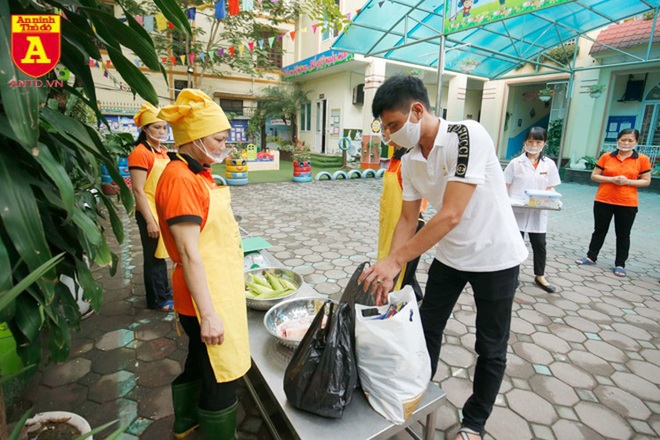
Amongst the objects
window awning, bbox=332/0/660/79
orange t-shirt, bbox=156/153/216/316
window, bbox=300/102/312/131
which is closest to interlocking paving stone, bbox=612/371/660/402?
orange t-shirt, bbox=156/153/216/316

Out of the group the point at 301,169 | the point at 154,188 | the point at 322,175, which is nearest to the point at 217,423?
Answer: the point at 154,188

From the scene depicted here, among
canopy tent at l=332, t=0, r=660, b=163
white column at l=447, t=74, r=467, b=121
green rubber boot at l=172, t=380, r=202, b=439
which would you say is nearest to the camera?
green rubber boot at l=172, t=380, r=202, b=439

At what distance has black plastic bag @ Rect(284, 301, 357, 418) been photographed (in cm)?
143

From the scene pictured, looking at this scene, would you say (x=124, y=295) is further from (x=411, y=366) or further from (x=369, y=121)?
(x=369, y=121)

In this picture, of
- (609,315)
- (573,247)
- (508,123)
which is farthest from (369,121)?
(609,315)

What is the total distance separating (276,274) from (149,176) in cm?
132

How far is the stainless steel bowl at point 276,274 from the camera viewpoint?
2252 millimetres

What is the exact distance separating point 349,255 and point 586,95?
472 inches

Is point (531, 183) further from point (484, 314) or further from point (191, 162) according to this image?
point (191, 162)

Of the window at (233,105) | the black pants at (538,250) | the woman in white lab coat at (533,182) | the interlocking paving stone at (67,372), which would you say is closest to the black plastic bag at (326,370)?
the interlocking paving stone at (67,372)

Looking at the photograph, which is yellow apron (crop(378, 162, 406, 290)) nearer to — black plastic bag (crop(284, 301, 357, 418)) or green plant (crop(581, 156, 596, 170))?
black plastic bag (crop(284, 301, 357, 418))

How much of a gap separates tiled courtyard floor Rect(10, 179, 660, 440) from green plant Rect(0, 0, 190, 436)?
1.09m

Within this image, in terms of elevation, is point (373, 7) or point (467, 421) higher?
point (373, 7)

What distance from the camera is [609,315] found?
131 inches
